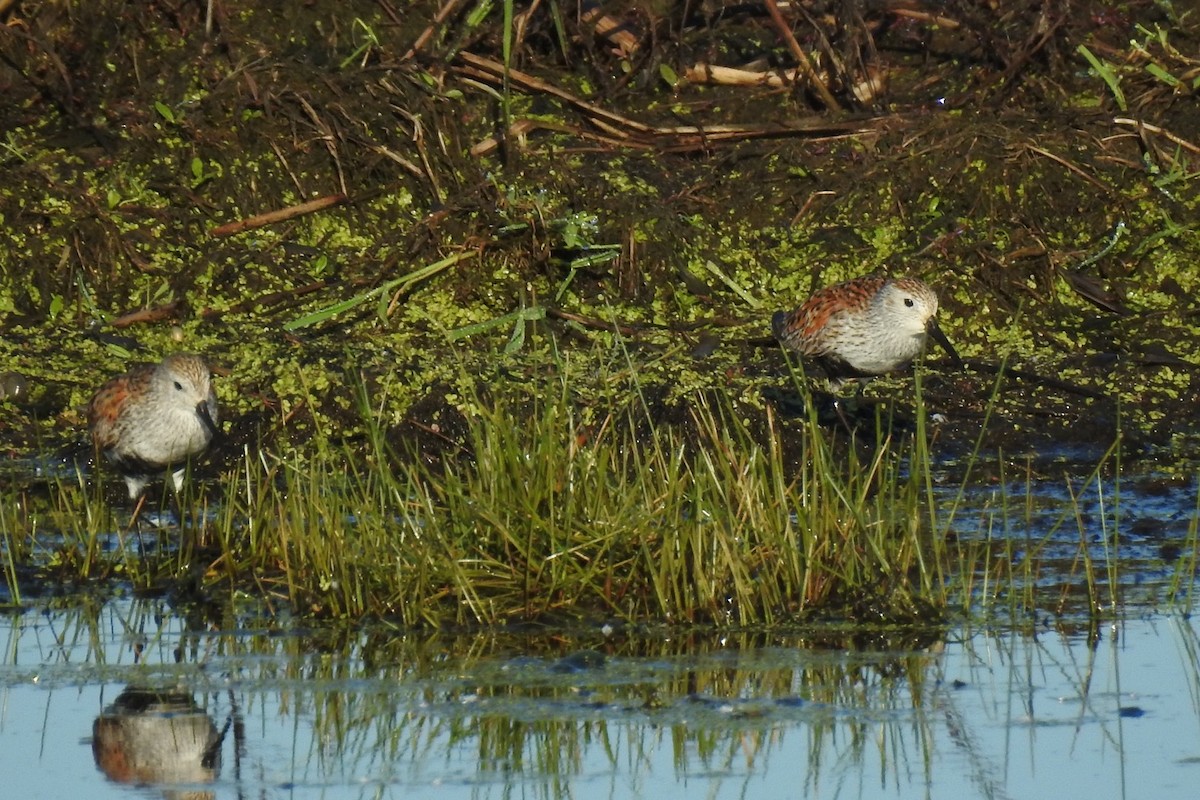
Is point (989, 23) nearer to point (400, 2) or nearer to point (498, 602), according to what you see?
point (400, 2)

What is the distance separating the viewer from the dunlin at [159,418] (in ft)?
27.1

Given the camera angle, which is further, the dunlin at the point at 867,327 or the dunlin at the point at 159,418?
the dunlin at the point at 867,327

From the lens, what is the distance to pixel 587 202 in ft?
33.9

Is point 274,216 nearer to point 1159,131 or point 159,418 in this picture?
point 159,418

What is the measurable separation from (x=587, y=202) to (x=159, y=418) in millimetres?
2906

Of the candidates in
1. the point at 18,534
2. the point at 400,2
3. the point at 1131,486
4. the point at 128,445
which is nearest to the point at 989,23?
the point at 400,2

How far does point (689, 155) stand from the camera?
1082 cm

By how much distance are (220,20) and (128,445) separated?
358 cm

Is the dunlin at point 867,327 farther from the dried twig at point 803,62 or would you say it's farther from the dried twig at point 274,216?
the dried twig at point 274,216

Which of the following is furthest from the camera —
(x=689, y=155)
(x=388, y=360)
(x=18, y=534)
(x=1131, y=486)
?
(x=689, y=155)

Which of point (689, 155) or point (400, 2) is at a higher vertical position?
point (400, 2)

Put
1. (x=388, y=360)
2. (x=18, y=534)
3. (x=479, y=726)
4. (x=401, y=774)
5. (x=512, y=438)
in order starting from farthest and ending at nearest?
(x=388, y=360)
(x=18, y=534)
(x=512, y=438)
(x=479, y=726)
(x=401, y=774)

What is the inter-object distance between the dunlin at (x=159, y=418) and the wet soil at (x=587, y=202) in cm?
→ 47

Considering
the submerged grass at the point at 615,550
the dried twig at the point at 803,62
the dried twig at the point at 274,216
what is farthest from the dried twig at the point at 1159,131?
the submerged grass at the point at 615,550
